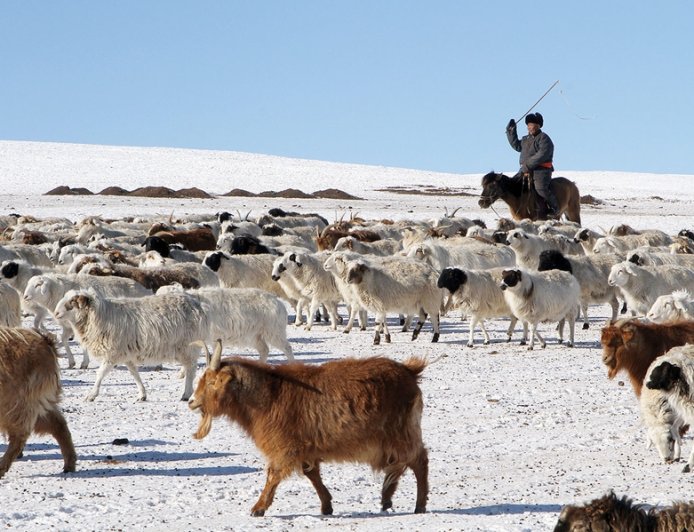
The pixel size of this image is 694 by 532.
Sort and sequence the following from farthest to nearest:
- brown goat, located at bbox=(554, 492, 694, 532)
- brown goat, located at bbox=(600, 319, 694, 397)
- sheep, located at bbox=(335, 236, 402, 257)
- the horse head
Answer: the horse head < sheep, located at bbox=(335, 236, 402, 257) < brown goat, located at bbox=(600, 319, 694, 397) < brown goat, located at bbox=(554, 492, 694, 532)

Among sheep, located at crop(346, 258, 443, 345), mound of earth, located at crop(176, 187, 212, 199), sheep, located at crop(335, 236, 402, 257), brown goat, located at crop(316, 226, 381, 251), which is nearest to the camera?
sheep, located at crop(346, 258, 443, 345)

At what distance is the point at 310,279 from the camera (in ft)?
59.9

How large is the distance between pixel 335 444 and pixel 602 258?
12.0m

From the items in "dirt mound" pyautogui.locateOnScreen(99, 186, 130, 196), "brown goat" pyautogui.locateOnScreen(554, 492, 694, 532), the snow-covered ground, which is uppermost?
"dirt mound" pyautogui.locateOnScreen(99, 186, 130, 196)

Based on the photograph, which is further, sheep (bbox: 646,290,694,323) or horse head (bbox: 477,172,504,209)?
horse head (bbox: 477,172,504,209)

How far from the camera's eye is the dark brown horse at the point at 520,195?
25.7 metres

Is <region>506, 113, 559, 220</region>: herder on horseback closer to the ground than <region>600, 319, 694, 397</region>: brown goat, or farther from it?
farther from it

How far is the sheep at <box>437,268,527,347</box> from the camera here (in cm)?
1648

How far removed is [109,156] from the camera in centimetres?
8706

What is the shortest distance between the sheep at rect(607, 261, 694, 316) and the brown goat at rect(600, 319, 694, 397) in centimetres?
656

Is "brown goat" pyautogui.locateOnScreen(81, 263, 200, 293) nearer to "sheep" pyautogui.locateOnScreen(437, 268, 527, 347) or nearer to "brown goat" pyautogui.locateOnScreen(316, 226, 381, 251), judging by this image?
"sheep" pyautogui.locateOnScreen(437, 268, 527, 347)

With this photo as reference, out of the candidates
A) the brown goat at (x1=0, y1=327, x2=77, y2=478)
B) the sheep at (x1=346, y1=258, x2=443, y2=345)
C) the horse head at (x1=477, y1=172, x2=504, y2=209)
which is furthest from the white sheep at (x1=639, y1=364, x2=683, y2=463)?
the horse head at (x1=477, y1=172, x2=504, y2=209)

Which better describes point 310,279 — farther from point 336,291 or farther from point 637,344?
point 637,344

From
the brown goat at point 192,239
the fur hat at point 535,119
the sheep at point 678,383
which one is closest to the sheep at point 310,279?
the brown goat at point 192,239
